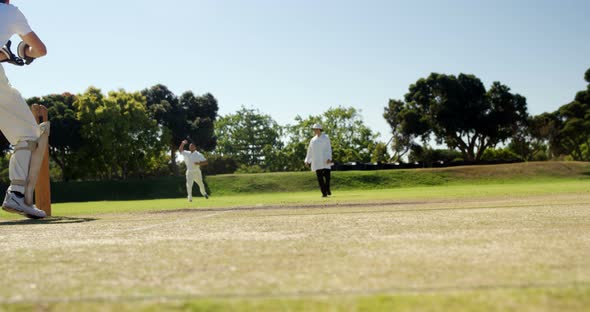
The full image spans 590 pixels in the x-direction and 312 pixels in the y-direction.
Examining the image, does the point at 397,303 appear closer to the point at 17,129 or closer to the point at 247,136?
the point at 17,129

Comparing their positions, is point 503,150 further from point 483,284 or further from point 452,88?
point 483,284

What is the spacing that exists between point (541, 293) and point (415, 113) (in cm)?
6598

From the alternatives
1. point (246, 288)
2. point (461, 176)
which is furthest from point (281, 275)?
point (461, 176)

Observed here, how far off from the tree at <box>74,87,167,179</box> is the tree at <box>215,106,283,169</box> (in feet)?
154

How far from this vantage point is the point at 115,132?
175 ft

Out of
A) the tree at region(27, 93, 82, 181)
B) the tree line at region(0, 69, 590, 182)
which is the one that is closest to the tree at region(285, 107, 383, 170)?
the tree line at region(0, 69, 590, 182)

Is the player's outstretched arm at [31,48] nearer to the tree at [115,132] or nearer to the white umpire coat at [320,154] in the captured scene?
the white umpire coat at [320,154]

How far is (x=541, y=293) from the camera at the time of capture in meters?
2.05

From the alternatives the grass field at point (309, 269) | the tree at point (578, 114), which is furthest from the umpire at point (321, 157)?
the tree at point (578, 114)

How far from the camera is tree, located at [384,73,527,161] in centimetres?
6525

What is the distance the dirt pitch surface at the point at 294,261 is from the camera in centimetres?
228

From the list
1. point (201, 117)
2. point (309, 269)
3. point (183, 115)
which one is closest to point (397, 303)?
point (309, 269)

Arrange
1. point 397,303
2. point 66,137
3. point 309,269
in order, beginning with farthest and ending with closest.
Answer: point 66,137 → point 309,269 → point 397,303

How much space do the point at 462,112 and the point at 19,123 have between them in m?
61.7
